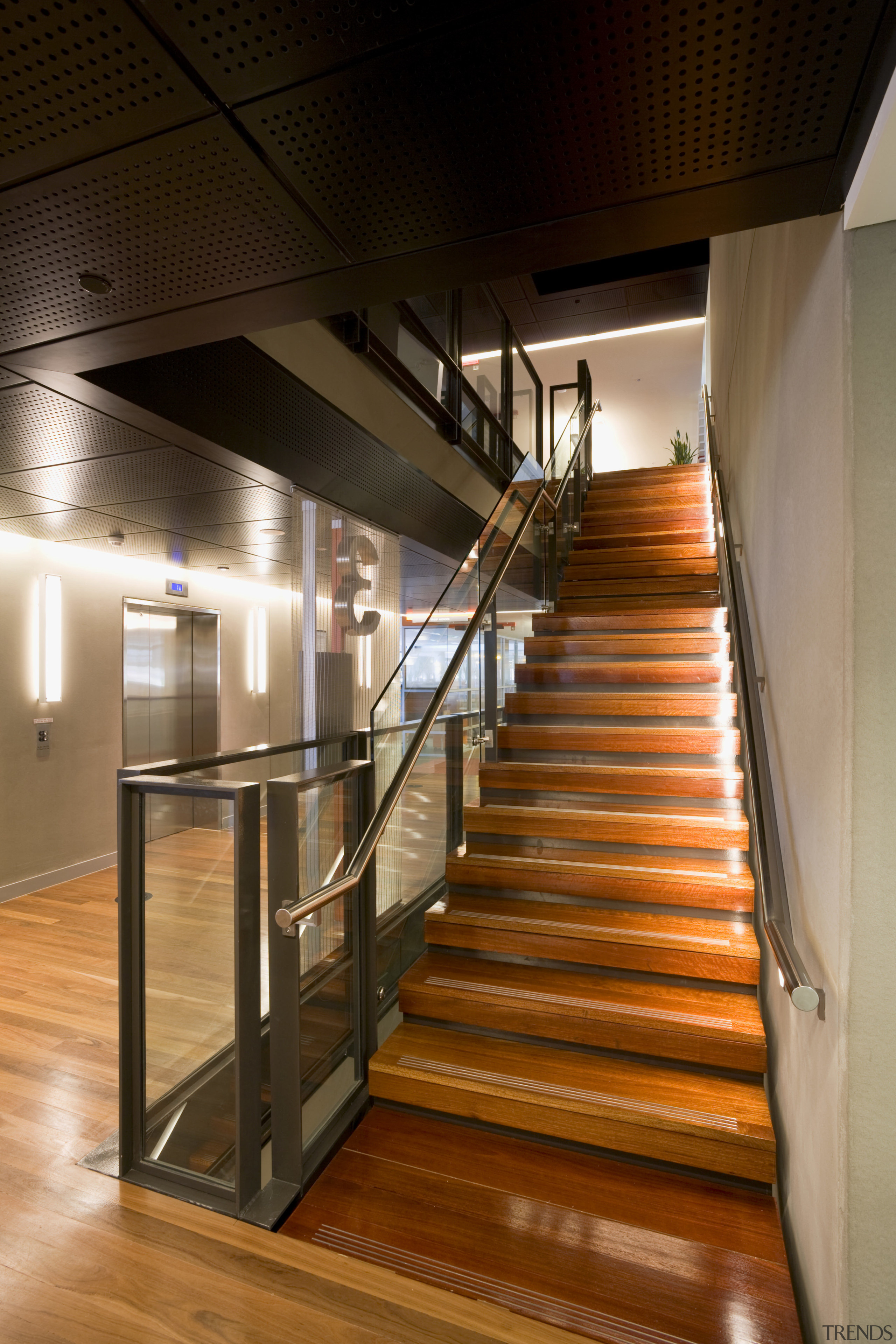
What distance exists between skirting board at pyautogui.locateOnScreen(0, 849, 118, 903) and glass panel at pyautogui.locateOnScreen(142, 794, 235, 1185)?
307cm

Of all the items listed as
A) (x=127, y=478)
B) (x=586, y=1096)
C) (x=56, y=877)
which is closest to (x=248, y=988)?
(x=586, y=1096)

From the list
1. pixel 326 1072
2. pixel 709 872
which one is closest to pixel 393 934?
pixel 326 1072

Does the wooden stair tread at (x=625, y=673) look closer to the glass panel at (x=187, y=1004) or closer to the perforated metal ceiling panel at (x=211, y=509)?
the perforated metal ceiling panel at (x=211, y=509)

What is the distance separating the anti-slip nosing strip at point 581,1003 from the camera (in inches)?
98.6

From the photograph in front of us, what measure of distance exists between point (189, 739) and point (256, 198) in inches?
263

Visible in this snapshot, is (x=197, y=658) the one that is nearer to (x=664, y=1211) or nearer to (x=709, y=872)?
(x=709, y=872)

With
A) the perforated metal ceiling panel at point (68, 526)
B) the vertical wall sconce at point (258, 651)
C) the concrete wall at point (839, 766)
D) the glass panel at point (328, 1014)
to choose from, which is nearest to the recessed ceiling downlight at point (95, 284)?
the concrete wall at point (839, 766)

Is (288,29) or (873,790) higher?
(288,29)

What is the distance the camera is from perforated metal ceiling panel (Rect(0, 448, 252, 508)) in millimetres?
3760

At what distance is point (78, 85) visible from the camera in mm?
1452

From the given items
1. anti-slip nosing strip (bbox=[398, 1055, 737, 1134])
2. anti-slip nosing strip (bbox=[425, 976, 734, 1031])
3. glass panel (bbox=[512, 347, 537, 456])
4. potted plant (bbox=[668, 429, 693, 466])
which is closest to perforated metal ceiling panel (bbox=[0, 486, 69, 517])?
anti-slip nosing strip (bbox=[425, 976, 734, 1031])

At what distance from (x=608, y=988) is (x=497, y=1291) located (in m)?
1.11

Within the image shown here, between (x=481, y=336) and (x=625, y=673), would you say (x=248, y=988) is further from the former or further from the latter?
(x=481, y=336)

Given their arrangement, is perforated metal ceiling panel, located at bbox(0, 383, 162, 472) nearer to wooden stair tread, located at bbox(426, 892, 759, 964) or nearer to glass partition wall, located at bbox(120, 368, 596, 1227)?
glass partition wall, located at bbox(120, 368, 596, 1227)
